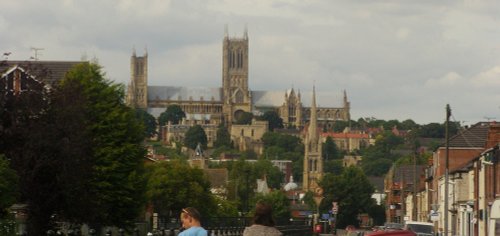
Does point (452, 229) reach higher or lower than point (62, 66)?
lower

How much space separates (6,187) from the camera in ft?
149

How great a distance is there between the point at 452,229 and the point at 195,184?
38888mm

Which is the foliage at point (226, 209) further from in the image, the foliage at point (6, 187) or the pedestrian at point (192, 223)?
the pedestrian at point (192, 223)

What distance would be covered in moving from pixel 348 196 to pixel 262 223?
16145cm

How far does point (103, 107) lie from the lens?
226ft

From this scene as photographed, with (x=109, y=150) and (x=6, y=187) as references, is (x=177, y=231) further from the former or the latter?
(x=6, y=187)

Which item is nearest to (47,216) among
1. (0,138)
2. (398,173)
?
(0,138)

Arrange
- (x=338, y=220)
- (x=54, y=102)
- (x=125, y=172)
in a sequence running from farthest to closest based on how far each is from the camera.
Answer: (x=338, y=220) → (x=125, y=172) → (x=54, y=102)

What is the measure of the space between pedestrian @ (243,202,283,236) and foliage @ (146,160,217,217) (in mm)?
86543

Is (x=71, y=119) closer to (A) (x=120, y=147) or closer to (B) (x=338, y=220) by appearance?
(A) (x=120, y=147)

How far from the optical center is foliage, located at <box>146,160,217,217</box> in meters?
114

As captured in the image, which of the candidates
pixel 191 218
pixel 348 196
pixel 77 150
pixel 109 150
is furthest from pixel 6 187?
pixel 348 196

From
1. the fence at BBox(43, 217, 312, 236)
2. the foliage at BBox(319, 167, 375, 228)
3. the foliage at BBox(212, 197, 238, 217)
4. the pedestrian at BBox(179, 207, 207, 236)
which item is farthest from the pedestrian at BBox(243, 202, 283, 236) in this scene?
the foliage at BBox(319, 167, 375, 228)

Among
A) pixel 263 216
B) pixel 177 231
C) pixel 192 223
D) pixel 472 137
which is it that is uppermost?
pixel 472 137
